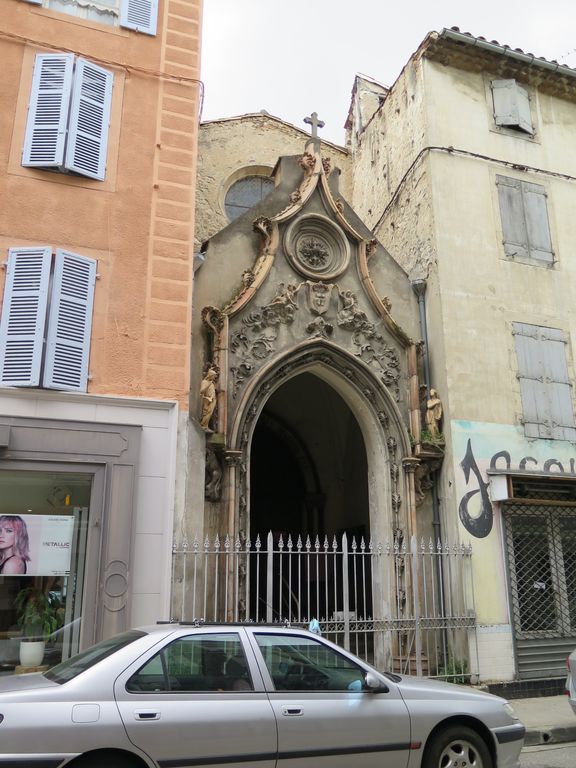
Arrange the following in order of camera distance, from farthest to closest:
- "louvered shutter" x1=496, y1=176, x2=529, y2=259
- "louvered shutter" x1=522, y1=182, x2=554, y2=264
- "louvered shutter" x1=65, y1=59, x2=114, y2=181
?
"louvered shutter" x1=522, y1=182, x2=554, y2=264 < "louvered shutter" x1=496, y1=176, x2=529, y2=259 < "louvered shutter" x1=65, y1=59, x2=114, y2=181

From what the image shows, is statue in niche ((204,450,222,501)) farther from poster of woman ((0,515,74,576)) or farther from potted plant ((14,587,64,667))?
potted plant ((14,587,64,667))

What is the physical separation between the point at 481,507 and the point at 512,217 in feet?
18.4

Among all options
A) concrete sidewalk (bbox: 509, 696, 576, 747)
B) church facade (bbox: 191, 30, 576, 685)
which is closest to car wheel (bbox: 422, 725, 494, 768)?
concrete sidewalk (bbox: 509, 696, 576, 747)

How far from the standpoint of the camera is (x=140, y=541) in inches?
341

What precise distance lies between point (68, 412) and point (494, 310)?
7629 millimetres

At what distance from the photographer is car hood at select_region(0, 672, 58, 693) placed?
442cm

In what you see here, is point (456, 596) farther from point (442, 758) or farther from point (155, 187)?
point (155, 187)

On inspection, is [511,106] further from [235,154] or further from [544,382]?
[235,154]

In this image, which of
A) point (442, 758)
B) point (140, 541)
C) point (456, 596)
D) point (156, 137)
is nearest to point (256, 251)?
point (156, 137)

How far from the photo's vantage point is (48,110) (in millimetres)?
9727

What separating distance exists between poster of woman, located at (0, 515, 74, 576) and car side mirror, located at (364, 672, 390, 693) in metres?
4.58

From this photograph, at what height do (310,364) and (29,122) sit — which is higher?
(29,122)

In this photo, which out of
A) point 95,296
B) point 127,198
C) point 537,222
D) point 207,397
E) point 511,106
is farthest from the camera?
point 511,106

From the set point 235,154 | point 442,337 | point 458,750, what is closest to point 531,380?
point 442,337
